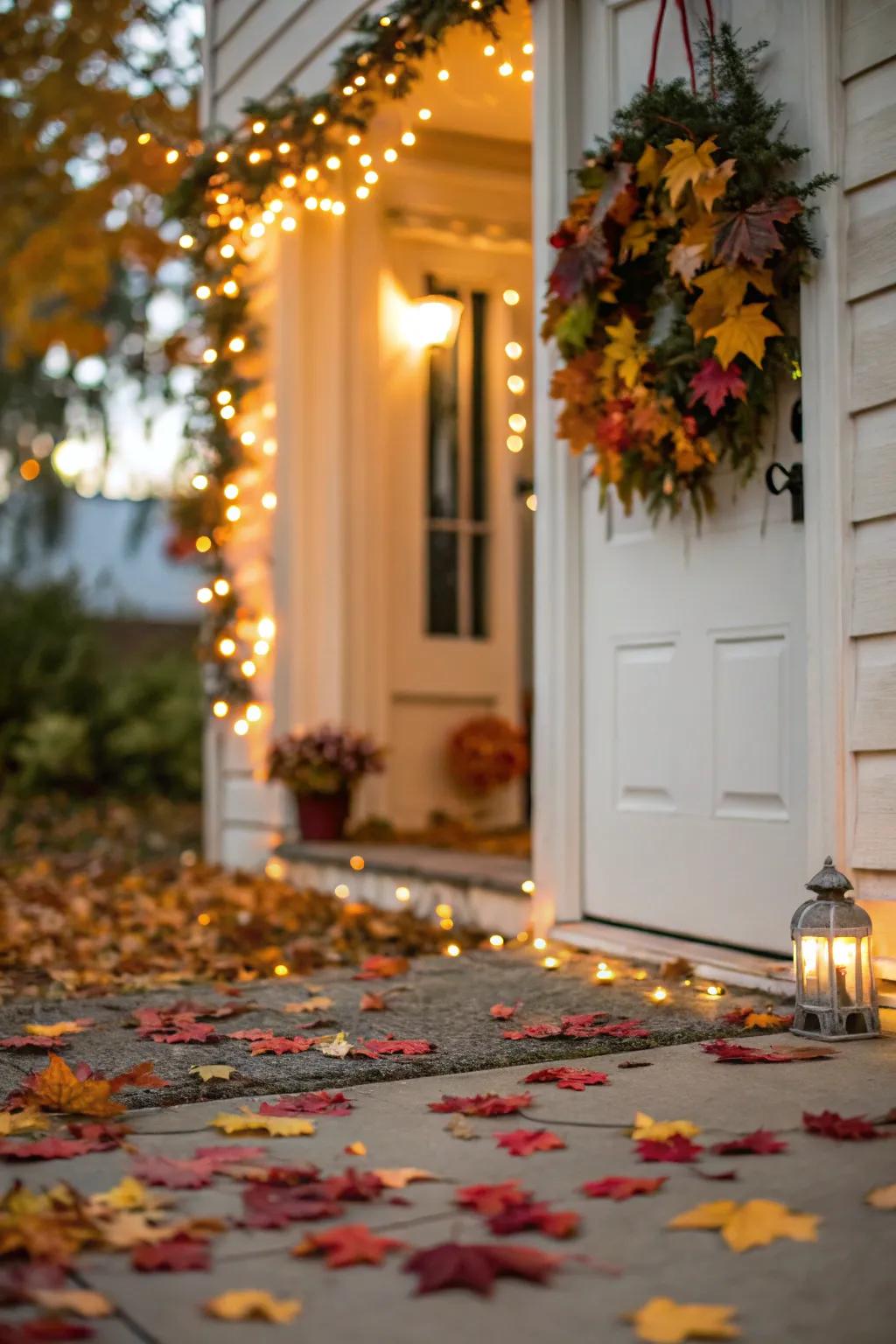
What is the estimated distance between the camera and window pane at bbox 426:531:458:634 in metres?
6.50

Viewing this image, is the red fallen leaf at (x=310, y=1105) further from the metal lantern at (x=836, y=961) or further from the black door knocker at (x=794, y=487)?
the black door knocker at (x=794, y=487)

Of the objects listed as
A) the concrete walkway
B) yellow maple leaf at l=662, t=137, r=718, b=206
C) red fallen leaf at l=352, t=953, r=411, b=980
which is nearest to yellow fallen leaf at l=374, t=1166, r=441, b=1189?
the concrete walkway

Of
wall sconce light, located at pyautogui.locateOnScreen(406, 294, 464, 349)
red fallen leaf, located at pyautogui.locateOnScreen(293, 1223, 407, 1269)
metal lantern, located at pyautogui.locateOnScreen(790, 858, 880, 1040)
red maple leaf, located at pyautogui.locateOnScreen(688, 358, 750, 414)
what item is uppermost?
wall sconce light, located at pyautogui.locateOnScreen(406, 294, 464, 349)

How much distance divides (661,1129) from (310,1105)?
0.60 metres

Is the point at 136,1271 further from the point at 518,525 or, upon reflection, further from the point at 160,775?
the point at 160,775

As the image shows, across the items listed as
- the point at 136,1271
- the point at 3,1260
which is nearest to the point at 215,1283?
the point at 136,1271

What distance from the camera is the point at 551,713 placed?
168 inches

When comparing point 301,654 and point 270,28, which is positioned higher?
point 270,28

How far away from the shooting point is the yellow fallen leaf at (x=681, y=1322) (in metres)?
1.57

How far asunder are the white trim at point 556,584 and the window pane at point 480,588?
2269 mm

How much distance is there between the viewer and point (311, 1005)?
3400 millimetres

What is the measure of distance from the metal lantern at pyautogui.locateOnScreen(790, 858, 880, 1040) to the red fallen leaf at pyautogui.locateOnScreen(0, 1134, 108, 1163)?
1.44 meters

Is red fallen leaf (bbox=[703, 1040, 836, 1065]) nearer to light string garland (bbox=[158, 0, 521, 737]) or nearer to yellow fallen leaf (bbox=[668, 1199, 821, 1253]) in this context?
yellow fallen leaf (bbox=[668, 1199, 821, 1253])

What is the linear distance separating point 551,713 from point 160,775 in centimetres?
505
